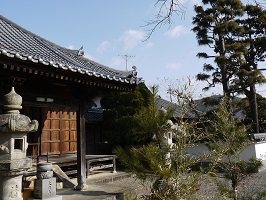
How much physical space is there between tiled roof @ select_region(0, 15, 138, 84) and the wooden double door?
3.47m

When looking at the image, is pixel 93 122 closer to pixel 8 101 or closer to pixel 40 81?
pixel 40 81

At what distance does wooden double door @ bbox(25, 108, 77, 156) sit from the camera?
456 inches

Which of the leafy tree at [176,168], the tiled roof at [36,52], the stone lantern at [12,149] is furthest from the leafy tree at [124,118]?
the stone lantern at [12,149]

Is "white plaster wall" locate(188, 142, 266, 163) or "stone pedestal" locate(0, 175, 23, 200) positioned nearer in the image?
"stone pedestal" locate(0, 175, 23, 200)

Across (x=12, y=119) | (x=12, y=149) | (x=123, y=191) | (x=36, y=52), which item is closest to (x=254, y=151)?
(x=123, y=191)

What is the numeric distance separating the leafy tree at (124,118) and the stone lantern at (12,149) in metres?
9.32

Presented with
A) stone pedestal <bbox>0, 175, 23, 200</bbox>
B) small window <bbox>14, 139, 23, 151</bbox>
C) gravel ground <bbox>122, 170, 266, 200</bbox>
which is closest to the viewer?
stone pedestal <bbox>0, 175, 23, 200</bbox>

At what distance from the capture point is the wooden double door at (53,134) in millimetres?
11578

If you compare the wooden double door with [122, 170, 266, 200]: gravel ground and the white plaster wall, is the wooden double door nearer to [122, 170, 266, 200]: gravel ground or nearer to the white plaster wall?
[122, 170, 266, 200]: gravel ground

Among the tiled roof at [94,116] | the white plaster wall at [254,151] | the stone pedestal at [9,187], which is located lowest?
the white plaster wall at [254,151]

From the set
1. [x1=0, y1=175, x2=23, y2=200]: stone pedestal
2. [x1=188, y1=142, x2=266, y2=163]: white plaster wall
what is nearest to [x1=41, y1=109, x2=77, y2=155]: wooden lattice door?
[x1=188, y1=142, x2=266, y2=163]: white plaster wall

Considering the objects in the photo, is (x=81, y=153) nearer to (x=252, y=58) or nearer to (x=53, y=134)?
(x=53, y=134)

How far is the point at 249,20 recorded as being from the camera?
61.8ft

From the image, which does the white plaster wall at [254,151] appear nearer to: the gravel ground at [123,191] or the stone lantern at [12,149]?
the gravel ground at [123,191]
